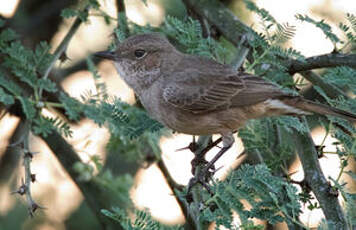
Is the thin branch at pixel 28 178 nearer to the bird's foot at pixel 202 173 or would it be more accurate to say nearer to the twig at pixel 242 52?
the bird's foot at pixel 202 173

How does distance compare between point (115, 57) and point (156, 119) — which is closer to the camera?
point (156, 119)

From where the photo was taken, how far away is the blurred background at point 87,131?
6.36 meters

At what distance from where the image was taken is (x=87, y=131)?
229 inches

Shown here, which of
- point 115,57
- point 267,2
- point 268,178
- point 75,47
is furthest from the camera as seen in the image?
point 75,47

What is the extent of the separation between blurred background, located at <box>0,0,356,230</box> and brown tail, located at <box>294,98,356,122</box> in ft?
4.77

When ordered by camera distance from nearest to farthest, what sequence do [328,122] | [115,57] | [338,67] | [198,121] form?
[338,67] → [328,122] → [198,121] → [115,57]

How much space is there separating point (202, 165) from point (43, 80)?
51.9 inches

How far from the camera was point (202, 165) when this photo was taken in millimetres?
4754

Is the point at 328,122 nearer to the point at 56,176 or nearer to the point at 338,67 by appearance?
the point at 338,67

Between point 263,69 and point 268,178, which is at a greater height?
point 263,69

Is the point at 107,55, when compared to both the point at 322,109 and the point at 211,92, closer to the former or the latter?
the point at 211,92

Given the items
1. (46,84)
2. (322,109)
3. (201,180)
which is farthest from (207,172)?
(46,84)

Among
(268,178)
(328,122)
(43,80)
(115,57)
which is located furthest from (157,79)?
(268,178)

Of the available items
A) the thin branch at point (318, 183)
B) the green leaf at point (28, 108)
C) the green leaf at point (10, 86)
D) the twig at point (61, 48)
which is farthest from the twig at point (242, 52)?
the green leaf at point (10, 86)
